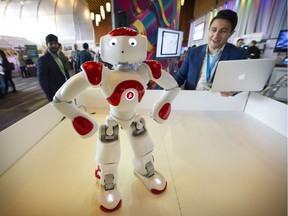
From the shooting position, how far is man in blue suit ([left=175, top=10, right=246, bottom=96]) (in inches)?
38.1

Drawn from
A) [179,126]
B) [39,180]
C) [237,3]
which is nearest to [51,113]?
[39,180]

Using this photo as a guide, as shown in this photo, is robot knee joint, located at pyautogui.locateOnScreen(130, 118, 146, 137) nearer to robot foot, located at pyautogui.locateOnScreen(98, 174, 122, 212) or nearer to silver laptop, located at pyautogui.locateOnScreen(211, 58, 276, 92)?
robot foot, located at pyautogui.locateOnScreen(98, 174, 122, 212)

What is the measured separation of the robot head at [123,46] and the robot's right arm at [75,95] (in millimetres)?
66

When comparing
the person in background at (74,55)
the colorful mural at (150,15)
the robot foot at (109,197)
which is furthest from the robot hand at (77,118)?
the colorful mural at (150,15)

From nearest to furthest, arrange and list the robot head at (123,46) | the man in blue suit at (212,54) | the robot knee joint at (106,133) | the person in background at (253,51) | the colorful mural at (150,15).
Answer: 1. the robot head at (123,46)
2. the robot knee joint at (106,133)
3. the man in blue suit at (212,54)
4. the colorful mural at (150,15)
5. the person in background at (253,51)

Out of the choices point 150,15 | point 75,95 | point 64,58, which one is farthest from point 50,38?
point 150,15

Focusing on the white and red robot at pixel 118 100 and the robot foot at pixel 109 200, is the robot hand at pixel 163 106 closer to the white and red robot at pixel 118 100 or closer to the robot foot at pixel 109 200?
the white and red robot at pixel 118 100

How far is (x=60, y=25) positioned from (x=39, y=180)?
76cm

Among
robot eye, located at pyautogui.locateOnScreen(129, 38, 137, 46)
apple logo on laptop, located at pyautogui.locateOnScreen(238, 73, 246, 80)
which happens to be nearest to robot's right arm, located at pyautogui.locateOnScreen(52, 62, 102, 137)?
robot eye, located at pyautogui.locateOnScreen(129, 38, 137, 46)

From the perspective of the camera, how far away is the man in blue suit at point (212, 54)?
0.97m

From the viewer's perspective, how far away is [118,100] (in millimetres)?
513

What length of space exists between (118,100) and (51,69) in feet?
2.11

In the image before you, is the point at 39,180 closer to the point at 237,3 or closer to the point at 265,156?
the point at 265,156

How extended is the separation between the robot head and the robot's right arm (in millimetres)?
66
